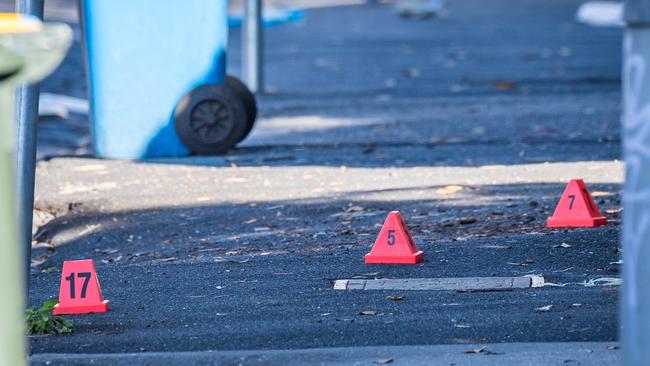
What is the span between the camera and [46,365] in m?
5.67

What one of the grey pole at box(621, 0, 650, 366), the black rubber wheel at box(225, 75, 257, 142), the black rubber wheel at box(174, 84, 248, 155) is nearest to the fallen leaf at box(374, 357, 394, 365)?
the grey pole at box(621, 0, 650, 366)

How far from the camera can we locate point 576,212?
8.64m

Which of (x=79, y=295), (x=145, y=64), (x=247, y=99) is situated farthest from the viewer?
(x=247, y=99)

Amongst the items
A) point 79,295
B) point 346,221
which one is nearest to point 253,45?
point 346,221

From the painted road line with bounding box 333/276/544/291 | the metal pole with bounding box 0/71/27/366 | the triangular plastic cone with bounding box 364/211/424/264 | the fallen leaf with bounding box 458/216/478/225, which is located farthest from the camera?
the fallen leaf with bounding box 458/216/478/225

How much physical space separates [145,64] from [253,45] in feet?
24.2

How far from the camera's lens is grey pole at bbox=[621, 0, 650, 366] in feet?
12.8

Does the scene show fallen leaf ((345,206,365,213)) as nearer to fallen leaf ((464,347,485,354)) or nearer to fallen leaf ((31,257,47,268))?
fallen leaf ((31,257,47,268))

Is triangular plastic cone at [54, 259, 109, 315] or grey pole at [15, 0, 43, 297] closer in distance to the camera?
grey pole at [15, 0, 43, 297]

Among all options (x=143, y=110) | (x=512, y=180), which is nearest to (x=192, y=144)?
(x=143, y=110)

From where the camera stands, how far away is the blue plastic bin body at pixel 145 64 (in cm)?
1384

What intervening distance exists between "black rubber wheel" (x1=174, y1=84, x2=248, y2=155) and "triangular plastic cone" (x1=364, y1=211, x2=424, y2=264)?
6350mm

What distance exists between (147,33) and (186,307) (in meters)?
7.30

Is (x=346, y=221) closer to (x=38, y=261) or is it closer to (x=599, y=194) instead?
(x=599, y=194)
